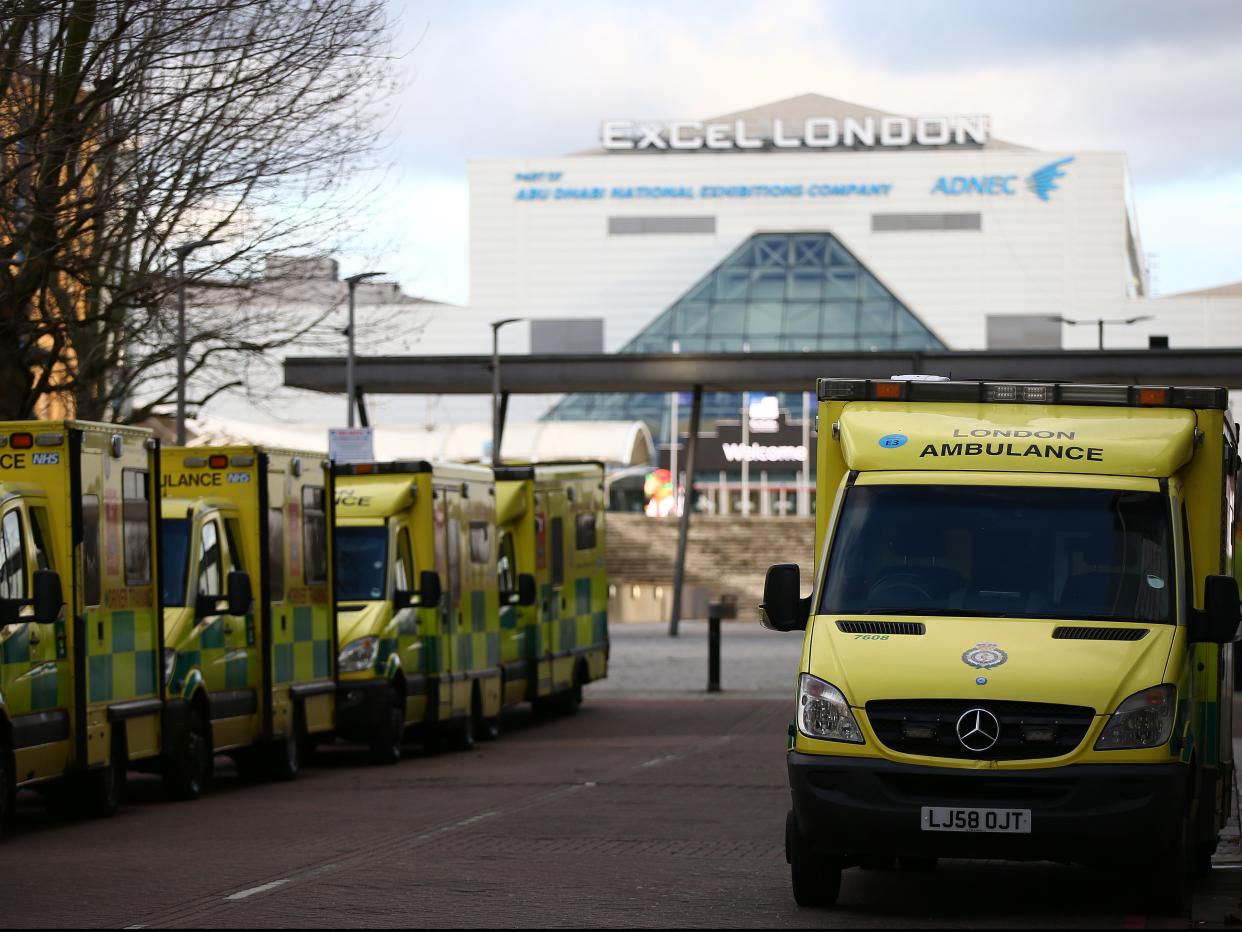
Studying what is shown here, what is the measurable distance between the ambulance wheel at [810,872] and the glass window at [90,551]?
259 inches

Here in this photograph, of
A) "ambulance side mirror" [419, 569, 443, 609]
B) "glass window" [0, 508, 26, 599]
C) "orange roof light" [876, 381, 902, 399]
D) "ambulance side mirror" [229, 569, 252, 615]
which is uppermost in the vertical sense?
"orange roof light" [876, 381, 902, 399]

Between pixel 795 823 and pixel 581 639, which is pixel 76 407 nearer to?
pixel 581 639

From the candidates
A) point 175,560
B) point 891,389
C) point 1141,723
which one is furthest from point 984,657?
point 175,560

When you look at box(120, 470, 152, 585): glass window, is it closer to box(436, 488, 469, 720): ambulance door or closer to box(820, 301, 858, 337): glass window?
box(436, 488, 469, 720): ambulance door

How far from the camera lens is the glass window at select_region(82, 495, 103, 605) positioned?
49.7 feet

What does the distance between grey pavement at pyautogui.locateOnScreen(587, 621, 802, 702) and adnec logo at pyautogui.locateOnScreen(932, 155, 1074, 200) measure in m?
74.7

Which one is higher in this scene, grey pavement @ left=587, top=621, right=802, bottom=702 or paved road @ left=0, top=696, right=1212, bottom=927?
paved road @ left=0, top=696, right=1212, bottom=927

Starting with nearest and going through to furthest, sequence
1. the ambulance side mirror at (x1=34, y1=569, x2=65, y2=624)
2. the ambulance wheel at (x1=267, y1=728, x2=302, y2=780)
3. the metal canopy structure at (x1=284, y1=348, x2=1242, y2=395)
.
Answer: the ambulance side mirror at (x1=34, y1=569, x2=65, y2=624) → the ambulance wheel at (x1=267, y1=728, x2=302, y2=780) → the metal canopy structure at (x1=284, y1=348, x2=1242, y2=395)

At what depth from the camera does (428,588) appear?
21734mm

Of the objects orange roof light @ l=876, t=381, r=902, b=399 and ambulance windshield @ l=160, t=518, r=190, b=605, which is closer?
orange roof light @ l=876, t=381, r=902, b=399

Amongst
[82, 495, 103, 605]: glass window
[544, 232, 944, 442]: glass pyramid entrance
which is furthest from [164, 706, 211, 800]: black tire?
[544, 232, 944, 442]: glass pyramid entrance

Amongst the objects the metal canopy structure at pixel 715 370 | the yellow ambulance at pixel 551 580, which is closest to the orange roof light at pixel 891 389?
the yellow ambulance at pixel 551 580

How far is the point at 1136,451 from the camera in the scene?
1095 cm

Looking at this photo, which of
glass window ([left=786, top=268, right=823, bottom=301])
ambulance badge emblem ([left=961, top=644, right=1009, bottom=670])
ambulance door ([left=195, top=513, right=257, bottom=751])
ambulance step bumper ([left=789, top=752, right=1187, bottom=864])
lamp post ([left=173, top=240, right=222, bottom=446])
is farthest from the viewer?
glass window ([left=786, top=268, right=823, bottom=301])
